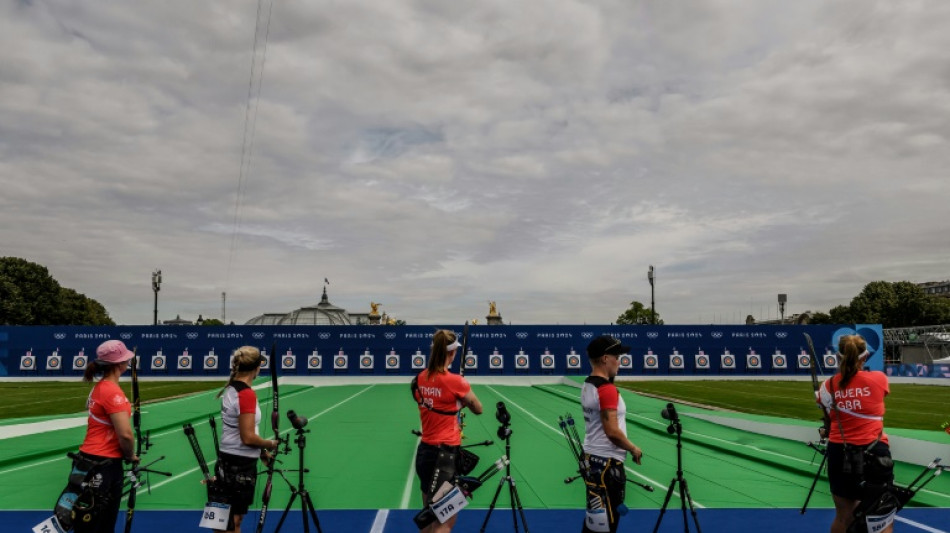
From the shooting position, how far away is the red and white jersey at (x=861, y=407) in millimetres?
5129

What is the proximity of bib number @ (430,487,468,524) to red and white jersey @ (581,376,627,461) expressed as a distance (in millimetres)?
984

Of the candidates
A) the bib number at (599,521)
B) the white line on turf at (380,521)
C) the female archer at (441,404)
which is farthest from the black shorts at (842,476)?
the white line on turf at (380,521)

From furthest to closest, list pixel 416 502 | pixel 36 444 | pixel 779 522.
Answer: pixel 36 444 < pixel 416 502 < pixel 779 522

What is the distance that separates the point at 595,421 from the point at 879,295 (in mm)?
96918

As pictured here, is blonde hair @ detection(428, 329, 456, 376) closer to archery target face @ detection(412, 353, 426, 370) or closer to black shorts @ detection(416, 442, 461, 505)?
black shorts @ detection(416, 442, 461, 505)

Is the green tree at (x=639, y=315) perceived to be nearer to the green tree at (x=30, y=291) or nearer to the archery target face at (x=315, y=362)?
the archery target face at (x=315, y=362)

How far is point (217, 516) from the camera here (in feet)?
15.8

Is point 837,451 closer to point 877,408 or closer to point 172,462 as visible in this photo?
point 877,408

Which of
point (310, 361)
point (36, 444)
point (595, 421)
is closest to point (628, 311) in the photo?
point (310, 361)

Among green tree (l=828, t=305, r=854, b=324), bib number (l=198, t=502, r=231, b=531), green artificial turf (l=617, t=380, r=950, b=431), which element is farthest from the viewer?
green tree (l=828, t=305, r=854, b=324)

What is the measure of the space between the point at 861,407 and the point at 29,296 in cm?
7495

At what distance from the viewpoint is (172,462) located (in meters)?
11.6

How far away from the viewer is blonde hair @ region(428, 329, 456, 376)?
5102mm

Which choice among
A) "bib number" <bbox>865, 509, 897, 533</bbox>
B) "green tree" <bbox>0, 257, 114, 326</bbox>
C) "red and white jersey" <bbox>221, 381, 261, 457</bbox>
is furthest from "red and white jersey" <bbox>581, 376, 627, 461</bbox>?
"green tree" <bbox>0, 257, 114, 326</bbox>
